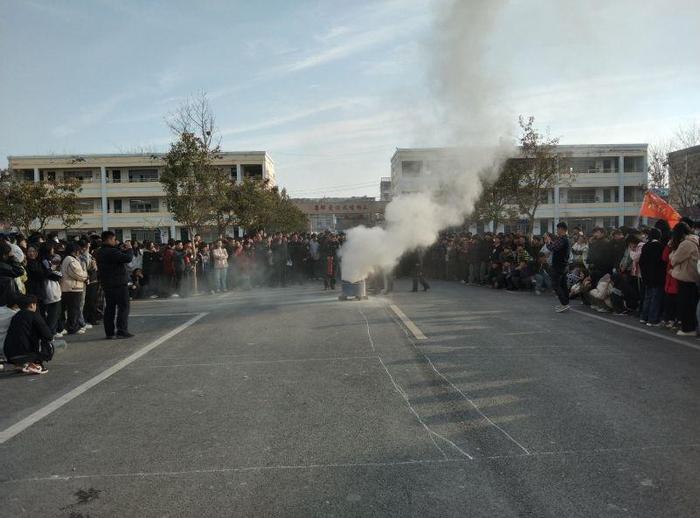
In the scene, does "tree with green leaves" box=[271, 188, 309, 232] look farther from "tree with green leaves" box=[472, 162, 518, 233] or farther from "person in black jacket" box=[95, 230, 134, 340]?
"person in black jacket" box=[95, 230, 134, 340]

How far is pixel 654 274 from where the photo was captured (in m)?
10.4

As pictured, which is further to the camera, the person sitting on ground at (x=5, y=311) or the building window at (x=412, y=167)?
the building window at (x=412, y=167)

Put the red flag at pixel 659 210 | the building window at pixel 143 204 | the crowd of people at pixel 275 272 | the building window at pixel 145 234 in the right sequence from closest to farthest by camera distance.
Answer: the crowd of people at pixel 275 272 < the red flag at pixel 659 210 < the building window at pixel 145 234 < the building window at pixel 143 204

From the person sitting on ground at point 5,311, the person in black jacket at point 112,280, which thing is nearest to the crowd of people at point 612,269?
the person in black jacket at point 112,280

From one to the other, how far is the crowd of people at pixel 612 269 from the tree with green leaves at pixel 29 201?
17.4 metres

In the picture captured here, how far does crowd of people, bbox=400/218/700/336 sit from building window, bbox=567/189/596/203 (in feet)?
152

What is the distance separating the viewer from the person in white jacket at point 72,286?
10.6 m

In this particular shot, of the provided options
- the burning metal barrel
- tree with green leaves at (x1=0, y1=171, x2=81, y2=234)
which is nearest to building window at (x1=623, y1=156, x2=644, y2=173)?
tree with green leaves at (x1=0, y1=171, x2=81, y2=234)

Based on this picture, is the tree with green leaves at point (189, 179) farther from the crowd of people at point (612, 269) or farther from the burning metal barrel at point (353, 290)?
the burning metal barrel at point (353, 290)

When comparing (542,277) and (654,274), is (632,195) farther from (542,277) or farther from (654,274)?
(654,274)

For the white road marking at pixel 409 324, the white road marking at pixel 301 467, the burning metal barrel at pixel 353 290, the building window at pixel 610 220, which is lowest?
the white road marking at pixel 301 467

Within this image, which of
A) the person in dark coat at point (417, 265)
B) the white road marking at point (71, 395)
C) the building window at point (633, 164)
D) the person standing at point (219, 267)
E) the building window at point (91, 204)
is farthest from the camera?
the building window at point (633, 164)

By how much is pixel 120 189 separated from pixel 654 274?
56833mm

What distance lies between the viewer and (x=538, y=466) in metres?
4.09
